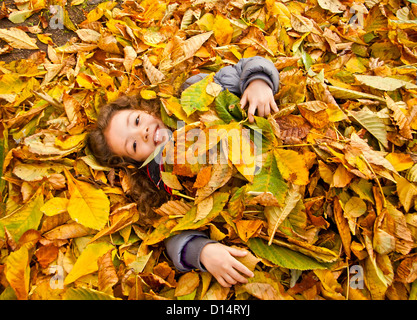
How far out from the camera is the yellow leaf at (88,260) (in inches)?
39.2

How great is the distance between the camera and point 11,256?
38.9 inches

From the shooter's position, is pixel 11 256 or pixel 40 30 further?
pixel 40 30

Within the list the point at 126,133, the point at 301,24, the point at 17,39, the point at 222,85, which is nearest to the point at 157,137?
the point at 126,133

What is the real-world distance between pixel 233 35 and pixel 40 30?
3.36ft

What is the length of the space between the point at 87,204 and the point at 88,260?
189 millimetres

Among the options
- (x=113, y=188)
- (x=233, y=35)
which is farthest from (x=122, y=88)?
(x=233, y=35)

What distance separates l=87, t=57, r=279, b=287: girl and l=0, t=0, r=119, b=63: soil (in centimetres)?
66

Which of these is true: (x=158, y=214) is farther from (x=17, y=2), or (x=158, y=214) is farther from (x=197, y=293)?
(x=17, y=2)

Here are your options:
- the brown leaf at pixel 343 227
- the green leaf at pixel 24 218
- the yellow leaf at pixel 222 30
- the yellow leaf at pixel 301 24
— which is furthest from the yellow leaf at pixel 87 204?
A: the yellow leaf at pixel 301 24

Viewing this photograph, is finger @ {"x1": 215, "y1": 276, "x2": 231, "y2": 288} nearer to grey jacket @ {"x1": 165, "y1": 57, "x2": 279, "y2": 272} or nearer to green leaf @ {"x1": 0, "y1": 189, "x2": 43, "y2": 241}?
grey jacket @ {"x1": 165, "y1": 57, "x2": 279, "y2": 272}

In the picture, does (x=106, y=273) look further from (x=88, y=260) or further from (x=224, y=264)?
(x=224, y=264)

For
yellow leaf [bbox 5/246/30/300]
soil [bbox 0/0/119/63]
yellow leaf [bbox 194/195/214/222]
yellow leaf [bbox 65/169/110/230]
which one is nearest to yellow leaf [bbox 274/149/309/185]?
yellow leaf [bbox 194/195/214/222]

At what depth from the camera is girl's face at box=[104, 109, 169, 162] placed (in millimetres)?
1181

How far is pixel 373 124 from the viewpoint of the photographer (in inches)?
42.8
